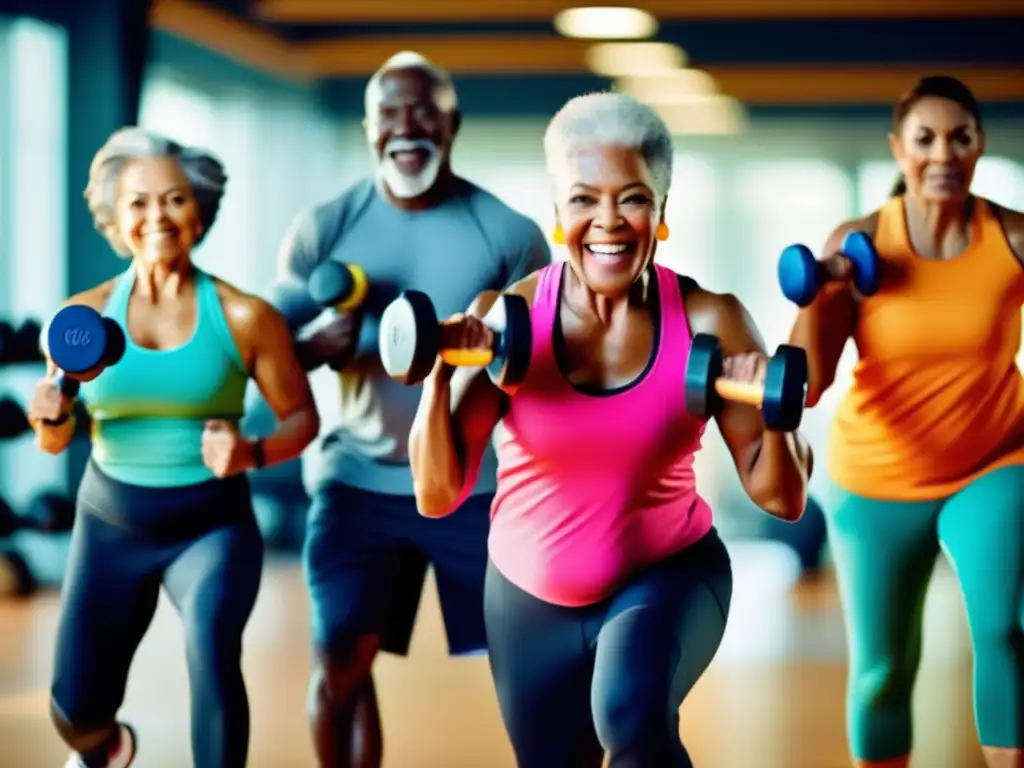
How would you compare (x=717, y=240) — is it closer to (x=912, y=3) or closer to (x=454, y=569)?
(x=912, y=3)

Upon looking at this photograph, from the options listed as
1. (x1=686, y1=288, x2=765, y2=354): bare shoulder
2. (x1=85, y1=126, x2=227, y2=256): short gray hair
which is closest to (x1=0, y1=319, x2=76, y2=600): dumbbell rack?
(x1=85, y1=126, x2=227, y2=256): short gray hair

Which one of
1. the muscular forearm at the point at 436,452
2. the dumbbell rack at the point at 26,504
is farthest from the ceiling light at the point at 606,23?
the muscular forearm at the point at 436,452

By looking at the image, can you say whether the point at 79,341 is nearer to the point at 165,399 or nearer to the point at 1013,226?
the point at 165,399

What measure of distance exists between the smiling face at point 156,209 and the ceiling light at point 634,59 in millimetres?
4544

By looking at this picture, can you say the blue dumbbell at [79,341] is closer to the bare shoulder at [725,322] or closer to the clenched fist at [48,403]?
the clenched fist at [48,403]

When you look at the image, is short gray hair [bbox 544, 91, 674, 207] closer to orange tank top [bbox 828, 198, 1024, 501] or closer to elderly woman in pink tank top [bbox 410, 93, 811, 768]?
elderly woman in pink tank top [bbox 410, 93, 811, 768]

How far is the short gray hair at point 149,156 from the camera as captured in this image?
7.95 feet

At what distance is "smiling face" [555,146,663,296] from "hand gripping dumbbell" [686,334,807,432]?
158mm

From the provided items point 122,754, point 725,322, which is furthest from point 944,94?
point 122,754

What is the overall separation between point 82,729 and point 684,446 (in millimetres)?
1208

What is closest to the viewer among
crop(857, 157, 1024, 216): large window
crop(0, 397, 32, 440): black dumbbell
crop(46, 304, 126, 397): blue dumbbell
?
crop(46, 304, 126, 397): blue dumbbell

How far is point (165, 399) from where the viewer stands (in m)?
2.32

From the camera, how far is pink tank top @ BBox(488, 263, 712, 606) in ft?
5.83

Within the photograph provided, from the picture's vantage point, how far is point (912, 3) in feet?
Result: 19.8
